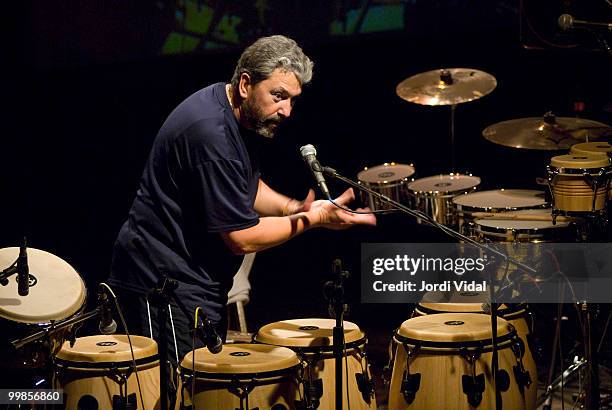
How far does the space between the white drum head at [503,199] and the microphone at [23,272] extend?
2.21m

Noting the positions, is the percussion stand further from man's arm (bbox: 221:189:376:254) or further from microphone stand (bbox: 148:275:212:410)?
microphone stand (bbox: 148:275:212:410)

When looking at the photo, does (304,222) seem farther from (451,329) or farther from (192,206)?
(451,329)

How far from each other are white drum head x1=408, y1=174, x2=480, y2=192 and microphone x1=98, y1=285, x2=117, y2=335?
240cm

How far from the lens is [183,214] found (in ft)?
11.6

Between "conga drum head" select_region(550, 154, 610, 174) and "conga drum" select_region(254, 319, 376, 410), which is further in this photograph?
"conga drum head" select_region(550, 154, 610, 174)

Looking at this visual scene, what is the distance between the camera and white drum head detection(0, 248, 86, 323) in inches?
133

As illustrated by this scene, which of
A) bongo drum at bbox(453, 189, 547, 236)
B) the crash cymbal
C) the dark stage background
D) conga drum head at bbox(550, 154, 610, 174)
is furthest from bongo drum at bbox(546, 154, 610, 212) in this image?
the dark stage background

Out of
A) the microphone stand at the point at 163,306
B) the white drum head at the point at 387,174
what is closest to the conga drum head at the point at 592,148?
the white drum head at the point at 387,174

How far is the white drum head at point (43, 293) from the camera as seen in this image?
338 centimetres

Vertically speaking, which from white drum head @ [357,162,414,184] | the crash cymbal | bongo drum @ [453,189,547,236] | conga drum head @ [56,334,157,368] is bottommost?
conga drum head @ [56,334,157,368]

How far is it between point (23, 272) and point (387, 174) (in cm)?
264

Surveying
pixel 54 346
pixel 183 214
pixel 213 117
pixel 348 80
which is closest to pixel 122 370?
pixel 54 346

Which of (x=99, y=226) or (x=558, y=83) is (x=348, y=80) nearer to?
(x=558, y=83)

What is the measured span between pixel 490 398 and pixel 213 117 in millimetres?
1417
